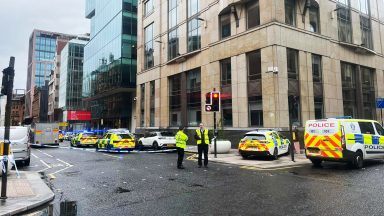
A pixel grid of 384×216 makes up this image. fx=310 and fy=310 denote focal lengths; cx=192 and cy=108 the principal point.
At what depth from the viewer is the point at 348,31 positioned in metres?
29.5

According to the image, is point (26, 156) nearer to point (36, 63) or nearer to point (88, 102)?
point (88, 102)

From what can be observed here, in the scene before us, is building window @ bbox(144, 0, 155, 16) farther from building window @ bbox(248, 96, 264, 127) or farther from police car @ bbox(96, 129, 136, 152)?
police car @ bbox(96, 129, 136, 152)

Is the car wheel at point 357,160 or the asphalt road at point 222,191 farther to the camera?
the car wheel at point 357,160

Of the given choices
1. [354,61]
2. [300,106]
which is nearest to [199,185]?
[300,106]

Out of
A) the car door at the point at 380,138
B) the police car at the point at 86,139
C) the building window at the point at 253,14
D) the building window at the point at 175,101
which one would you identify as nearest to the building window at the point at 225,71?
the building window at the point at 253,14

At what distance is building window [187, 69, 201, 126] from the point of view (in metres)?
30.3

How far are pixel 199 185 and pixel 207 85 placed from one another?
19837 mm

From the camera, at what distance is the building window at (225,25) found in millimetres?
26781

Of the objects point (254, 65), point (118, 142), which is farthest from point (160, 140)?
point (254, 65)

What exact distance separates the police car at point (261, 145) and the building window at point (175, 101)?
17470 millimetres

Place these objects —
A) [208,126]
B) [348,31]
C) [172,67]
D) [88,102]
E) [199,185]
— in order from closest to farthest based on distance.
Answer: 1. [199,185]
2. [208,126]
3. [348,31]
4. [172,67]
5. [88,102]

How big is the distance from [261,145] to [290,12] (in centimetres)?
1365

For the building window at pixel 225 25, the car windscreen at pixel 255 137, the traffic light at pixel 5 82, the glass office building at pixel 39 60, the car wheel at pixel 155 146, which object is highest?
the glass office building at pixel 39 60

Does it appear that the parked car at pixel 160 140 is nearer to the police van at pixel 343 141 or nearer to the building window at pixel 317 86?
the building window at pixel 317 86
